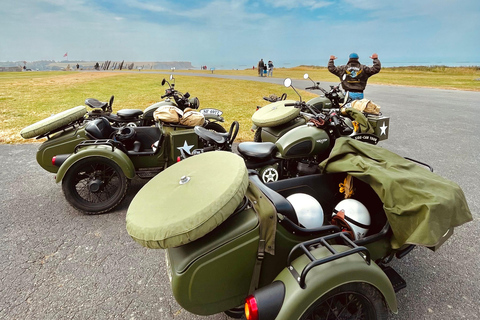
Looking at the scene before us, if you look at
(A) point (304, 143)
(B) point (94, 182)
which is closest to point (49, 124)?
(B) point (94, 182)

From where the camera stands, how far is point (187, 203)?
1650 millimetres

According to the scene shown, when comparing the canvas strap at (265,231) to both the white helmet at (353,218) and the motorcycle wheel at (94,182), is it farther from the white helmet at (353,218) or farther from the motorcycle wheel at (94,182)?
the motorcycle wheel at (94,182)

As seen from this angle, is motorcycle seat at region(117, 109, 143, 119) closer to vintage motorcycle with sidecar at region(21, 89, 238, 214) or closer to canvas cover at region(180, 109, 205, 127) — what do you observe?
vintage motorcycle with sidecar at region(21, 89, 238, 214)

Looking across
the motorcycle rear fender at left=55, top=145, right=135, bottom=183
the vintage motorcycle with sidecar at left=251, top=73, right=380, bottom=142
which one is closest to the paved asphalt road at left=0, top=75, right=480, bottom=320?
the motorcycle rear fender at left=55, top=145, right=135, bottom=183

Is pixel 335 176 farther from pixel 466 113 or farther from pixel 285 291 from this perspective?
pixel 466 113

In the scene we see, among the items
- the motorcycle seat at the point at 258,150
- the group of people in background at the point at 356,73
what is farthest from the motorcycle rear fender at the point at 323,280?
the group of people in background at the point at 356,73

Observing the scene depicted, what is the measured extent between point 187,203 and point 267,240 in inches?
20.5

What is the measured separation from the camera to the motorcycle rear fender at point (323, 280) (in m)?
1.56

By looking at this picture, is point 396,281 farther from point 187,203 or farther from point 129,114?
point 129,114

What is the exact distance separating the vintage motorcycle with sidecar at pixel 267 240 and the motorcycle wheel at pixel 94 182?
191 cm

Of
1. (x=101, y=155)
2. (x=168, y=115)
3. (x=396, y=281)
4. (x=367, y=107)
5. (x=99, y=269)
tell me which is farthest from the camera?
(x=367, y=107)

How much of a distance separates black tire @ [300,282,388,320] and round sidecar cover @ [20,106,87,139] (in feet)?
12.5

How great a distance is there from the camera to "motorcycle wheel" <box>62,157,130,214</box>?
3.60m

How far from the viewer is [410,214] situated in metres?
1.92
